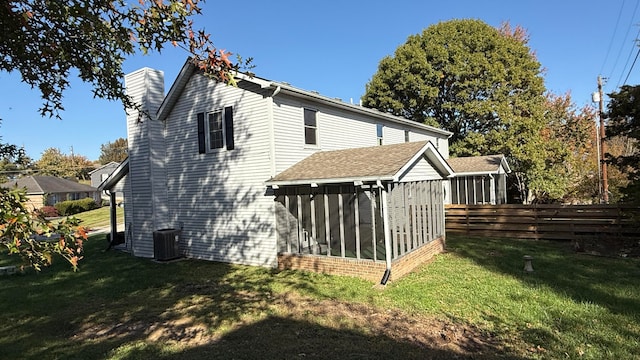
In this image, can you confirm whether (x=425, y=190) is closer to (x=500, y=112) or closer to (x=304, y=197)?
(x=304, y=197)

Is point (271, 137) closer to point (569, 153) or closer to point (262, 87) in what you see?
point (262, 87)

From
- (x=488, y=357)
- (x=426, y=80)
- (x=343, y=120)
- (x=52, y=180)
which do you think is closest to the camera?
(x=488, y=357)

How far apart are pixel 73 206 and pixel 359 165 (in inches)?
1642

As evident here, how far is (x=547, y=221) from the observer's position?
1379 cm

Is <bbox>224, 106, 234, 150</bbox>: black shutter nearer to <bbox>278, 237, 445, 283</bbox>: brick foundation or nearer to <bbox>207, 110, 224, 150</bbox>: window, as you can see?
<bbox>207, 110, 224, 150</bbox>: window

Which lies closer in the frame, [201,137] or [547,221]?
[201,137]

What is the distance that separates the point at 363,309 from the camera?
7.43 metres

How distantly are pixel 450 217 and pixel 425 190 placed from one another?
5.39 metres

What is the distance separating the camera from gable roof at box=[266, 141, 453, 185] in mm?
9508

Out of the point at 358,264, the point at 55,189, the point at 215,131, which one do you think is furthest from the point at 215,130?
the point at 55,189

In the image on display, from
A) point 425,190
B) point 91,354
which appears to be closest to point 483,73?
point 425,190

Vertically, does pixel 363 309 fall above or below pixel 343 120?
below

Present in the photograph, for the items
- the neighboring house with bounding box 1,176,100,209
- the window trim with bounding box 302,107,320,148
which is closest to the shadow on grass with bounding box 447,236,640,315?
the window trim with bounding box 302,107,320,148

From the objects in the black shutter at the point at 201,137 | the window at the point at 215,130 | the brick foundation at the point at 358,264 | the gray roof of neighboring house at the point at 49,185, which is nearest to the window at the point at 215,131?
the window at the point at 215,130
